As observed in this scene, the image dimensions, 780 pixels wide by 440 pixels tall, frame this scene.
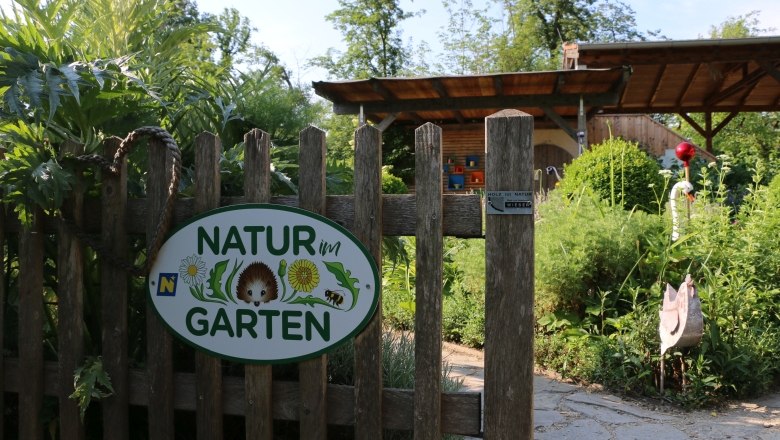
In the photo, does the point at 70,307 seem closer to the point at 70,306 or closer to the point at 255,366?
the point at 70,306

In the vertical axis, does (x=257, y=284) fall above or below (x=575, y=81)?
below

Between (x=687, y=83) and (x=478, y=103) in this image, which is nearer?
(x=478, y=103)

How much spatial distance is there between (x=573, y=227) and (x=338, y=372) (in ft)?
9.74

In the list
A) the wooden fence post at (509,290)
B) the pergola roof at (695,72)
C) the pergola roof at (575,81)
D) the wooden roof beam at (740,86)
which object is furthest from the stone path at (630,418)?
the wooden roof beam at (740,86)

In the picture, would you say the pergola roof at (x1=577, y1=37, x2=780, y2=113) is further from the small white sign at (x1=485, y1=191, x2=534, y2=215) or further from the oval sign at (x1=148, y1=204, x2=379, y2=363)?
the oval sign at (x1=148, y1=204, x2=379, y2=363)

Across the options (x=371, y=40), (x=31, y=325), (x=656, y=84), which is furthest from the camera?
(x=371, y=40)

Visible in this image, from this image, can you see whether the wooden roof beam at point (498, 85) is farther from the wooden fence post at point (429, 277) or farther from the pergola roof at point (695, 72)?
the wooden fence post at point (429, 277)

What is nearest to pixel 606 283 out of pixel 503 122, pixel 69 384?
pixel 503 122

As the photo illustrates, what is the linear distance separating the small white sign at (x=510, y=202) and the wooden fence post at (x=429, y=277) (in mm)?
162

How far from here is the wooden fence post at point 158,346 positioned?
2434 mm

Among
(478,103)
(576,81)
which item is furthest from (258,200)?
(478,103)

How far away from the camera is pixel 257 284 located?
7.66 feet

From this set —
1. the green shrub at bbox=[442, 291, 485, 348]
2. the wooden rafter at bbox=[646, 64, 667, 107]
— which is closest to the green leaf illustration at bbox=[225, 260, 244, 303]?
the green shrub at bbox=[442, 291, 485, 348]

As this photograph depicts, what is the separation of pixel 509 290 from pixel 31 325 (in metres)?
1.83
